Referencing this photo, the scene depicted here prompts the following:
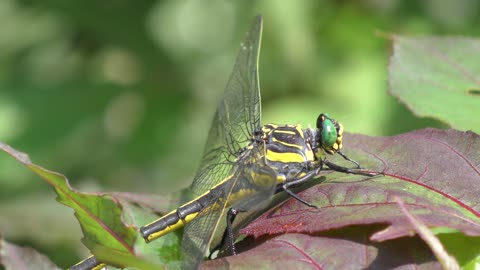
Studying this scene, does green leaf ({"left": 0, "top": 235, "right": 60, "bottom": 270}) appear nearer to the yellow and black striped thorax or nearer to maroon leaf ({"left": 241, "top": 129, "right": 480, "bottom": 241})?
maroon leaf ({"left": 241, "top": 129, "right": 480, "bottom": 241})

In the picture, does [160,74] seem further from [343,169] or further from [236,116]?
[343,169]

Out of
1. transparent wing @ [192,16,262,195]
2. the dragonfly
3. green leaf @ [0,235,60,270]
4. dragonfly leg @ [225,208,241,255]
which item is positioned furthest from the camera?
transparent wing @ [192,16,262,195]

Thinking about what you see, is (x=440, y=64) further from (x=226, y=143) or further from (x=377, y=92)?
(x=377, y=92)

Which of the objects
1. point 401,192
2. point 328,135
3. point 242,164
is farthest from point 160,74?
point 401,192

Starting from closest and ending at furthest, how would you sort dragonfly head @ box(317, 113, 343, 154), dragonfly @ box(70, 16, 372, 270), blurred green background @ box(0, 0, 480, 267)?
dragonfly @ box(70, 16, 372, 270) → dragonfly head @ box(317, 113, 343, 154) → blurred green background @ box(0, 0, 480, 267)

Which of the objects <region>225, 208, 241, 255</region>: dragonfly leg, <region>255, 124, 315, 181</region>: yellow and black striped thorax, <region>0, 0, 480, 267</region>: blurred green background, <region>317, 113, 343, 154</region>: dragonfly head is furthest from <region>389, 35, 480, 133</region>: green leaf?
<region>0, 0, 480, 267</region>: blurred green background

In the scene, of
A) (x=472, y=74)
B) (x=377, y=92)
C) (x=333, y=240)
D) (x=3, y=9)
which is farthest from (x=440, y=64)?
(x=3, y=9)
